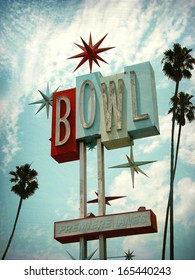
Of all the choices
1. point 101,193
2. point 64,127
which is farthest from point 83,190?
point 64,127

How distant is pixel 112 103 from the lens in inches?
632

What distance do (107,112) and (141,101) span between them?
4.08ft

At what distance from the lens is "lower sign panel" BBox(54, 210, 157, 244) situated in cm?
1423

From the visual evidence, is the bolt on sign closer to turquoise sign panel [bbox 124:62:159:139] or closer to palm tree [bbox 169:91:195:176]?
turquoise sign panel [bbox 124:62:159:139]

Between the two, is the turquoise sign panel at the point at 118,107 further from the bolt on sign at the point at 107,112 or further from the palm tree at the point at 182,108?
the palm tree at the point at 182,108

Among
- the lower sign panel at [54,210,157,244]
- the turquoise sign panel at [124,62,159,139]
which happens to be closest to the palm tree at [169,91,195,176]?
the turquoise sign panel at [124,62,159,139]

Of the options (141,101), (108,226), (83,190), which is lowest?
(108,226)

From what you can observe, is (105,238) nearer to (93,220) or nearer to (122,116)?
(93,220)

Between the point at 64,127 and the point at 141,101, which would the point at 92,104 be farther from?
the point at 141,101

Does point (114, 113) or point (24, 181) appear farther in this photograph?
point (24, 181)

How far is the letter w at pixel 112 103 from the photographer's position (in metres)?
15.7

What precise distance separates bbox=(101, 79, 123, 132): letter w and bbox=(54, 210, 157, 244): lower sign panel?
308cm

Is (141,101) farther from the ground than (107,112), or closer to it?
farther from the ground

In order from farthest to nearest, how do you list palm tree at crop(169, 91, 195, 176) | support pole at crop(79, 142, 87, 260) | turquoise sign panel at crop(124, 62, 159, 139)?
palm tree at crop(169, 91, 195, 176)
turquoise sign panel at crop(124, 62, 159, 139)
support pole at crop(79, 142, 87, 260)
